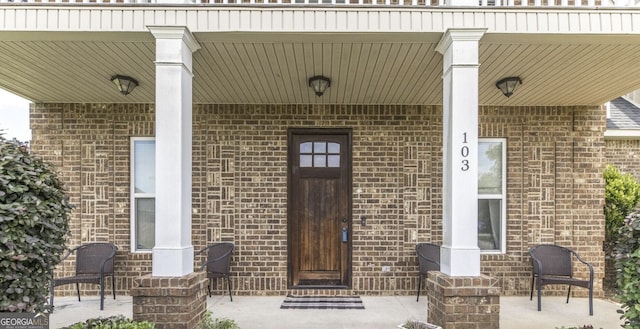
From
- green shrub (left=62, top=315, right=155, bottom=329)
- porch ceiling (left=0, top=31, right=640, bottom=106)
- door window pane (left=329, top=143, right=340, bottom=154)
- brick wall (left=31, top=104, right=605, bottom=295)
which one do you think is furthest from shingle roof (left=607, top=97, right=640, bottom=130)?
green shrub (left=62, top=315, right=155, bottom=329)

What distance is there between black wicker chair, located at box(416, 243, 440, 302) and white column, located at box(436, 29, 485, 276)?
194 centimetres

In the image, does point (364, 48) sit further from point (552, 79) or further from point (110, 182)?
point (110, 182)

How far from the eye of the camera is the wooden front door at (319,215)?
5.86 metres

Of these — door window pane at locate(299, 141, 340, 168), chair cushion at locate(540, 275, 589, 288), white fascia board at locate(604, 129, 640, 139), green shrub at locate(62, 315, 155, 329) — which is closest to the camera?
green shrub at locate(62, 315, 155, 329)

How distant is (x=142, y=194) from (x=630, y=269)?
18.1 ft

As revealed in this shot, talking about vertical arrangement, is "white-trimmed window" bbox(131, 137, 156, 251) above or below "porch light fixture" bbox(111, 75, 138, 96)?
below

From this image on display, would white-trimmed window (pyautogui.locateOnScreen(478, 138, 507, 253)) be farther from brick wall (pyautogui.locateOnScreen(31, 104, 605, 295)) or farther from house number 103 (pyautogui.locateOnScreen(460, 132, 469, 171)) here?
house number 103 (pyautogui.locateOnScreen(460, 132, 469, 171))

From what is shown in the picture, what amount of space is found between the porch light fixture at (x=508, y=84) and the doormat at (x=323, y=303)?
120 inches

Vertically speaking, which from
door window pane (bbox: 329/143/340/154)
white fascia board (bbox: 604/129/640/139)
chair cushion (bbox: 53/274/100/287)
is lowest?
chair cushion (bbox: 53/274/100/287)

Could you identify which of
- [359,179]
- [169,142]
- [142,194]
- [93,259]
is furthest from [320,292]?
[169,142]

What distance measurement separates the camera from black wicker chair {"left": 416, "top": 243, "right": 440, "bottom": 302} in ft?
18.0

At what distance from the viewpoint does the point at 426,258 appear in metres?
5.43

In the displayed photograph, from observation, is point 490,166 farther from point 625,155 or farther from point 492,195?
point 625,155

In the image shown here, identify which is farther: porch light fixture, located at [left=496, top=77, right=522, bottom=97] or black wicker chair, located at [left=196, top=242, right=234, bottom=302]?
black wicker chair, located at [left=196, top=242, right=234, bottom=302]
